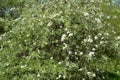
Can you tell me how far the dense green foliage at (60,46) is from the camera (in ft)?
23.4

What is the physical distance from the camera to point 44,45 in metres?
7.34

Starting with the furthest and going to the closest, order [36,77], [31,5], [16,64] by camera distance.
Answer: [31,5] < [16,64] < [36,77]

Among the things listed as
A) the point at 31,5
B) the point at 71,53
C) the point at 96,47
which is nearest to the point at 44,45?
the point at 71,53

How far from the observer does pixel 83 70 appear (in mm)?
7164

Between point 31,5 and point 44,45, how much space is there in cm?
212

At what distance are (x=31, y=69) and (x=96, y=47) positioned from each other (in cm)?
135

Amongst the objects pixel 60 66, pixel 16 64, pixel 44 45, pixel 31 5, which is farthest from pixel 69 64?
pixel 31 5

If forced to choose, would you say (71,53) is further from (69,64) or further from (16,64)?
(16,64)

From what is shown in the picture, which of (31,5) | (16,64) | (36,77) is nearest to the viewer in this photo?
(36,77)

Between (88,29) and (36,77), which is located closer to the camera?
(36,77)

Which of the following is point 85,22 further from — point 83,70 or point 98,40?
point 83,70

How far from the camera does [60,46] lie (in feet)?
24.1

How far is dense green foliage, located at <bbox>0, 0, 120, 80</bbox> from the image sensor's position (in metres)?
7.14

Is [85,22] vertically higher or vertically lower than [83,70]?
higher
